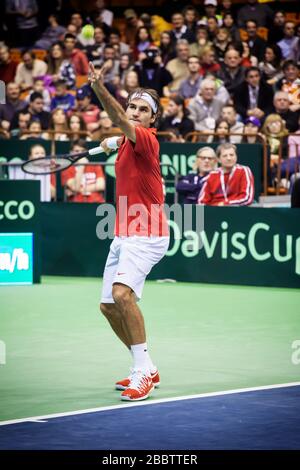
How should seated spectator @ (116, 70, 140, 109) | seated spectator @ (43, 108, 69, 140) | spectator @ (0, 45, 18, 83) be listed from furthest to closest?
spectator @ (0, 45, 18, 83) < seated spectator @ (116, 70, 140, 109) < seated spectator @ (43, 108, 69, 140)

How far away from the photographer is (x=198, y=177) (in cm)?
1623

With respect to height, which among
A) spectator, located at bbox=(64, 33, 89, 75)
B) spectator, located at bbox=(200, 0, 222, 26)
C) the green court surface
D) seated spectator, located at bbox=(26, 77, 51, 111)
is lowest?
the green court surface

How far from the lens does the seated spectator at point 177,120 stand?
1966cm

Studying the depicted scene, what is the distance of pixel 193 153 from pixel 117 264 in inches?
364

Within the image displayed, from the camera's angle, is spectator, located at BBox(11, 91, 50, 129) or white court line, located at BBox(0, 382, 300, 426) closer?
white court line, located at BBox(0, 382, 300, 426)

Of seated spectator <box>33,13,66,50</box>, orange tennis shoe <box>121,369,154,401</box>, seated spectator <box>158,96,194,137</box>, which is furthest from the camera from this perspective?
seated spectator <box>33,13,66,50</box>

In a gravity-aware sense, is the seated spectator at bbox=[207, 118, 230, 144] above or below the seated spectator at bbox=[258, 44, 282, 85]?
below

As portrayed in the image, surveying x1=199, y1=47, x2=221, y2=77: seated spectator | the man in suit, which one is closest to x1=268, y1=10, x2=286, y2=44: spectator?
x1=199, y1=47, x2=221, y2=77: seated spectator

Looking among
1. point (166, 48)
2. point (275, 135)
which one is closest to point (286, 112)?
point (275, 135)

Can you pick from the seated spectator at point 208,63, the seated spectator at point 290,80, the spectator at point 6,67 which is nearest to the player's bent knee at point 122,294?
the seated spectator at point 290,80

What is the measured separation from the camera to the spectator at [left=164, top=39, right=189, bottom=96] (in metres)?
21.8

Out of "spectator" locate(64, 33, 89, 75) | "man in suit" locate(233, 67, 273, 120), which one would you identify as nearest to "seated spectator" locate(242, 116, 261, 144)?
"man in suit" locate(233, 67, 273, 120)

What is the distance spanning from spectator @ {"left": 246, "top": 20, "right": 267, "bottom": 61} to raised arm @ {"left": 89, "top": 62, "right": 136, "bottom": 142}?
14.4 metres

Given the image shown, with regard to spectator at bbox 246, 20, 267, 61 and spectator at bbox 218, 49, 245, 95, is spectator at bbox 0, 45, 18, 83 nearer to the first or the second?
spectator at bbox 246, 20, 267, 61
